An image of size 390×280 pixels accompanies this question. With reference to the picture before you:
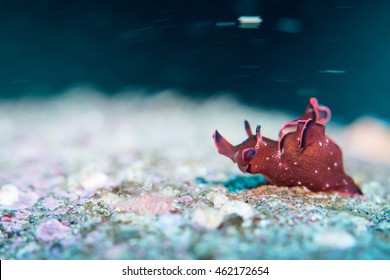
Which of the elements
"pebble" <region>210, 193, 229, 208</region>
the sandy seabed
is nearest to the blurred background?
the sandy seabed

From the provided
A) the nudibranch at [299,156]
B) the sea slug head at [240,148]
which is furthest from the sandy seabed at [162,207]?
the sea slug head at [240,148]

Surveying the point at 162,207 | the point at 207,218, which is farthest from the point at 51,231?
the point at 207,218

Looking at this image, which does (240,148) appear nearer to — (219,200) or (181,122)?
(219,200)

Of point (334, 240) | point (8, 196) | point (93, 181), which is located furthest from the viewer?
point (93, 181)

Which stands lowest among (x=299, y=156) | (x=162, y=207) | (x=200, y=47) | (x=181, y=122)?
(x=181, y=122)

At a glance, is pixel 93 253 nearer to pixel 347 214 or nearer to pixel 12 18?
pixel 347 214

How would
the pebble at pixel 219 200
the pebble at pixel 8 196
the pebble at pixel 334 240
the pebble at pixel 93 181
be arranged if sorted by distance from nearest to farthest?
the pebble at pixel 334 240, the pebble at pixel 219 200, the pebble at pixel 8 196, the pebble at pixel 93 181

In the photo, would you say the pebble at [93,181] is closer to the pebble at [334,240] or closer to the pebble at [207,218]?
the pebble at [207,218]

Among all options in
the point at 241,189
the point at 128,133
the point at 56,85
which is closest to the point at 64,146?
the point at 128,133
